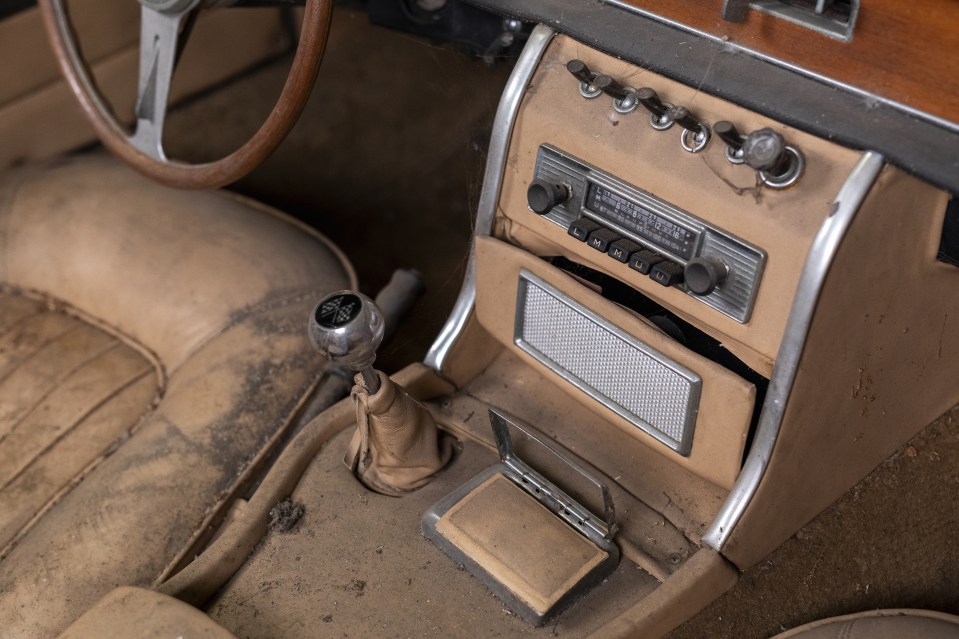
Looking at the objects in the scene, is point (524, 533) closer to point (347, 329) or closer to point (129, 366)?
point (347, 329)

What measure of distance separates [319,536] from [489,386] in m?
0.38

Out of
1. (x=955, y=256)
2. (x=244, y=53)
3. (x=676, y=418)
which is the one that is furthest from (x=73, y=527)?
(x=244, y=53)

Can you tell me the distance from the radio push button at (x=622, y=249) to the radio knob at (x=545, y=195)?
108 millimetres

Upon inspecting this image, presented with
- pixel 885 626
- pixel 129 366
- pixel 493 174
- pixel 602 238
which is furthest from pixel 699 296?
pixel 129 366

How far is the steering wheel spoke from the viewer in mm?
1606

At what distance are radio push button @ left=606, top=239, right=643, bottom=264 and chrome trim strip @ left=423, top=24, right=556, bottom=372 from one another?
0.78ft

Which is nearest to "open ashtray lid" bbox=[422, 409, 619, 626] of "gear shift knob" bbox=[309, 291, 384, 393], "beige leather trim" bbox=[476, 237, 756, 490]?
"beige leather trim" bbox=[476, 237, 756, 490]

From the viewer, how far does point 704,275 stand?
43.0 inches

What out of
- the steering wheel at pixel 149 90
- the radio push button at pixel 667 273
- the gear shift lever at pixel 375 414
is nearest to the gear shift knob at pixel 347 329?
the gear shift lever at pixel 375 414

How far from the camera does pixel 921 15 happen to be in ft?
3.17

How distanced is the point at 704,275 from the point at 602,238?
17 cm

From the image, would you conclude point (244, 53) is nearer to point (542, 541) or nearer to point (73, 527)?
point (73, 527)

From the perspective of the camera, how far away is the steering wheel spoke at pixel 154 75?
161cm

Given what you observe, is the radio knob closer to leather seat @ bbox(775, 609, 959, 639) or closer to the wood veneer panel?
the wood veneer panel
